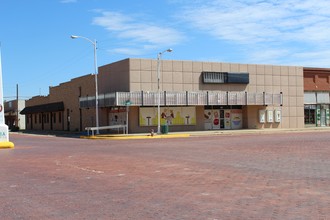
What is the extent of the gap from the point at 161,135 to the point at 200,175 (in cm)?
2699

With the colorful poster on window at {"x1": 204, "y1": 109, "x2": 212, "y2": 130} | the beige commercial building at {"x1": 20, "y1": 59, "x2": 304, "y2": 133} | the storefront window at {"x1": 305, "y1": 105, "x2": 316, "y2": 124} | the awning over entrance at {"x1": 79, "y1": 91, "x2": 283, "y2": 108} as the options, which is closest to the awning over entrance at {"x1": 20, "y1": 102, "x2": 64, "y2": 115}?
the beige commercial building at {"x1": 20, "y1": 59, "x2": 304, "y2": 133}

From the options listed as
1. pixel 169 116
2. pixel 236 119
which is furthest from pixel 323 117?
pixel 169 116

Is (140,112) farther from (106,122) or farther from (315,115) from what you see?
(315,115)

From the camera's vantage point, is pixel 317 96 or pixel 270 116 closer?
pixel 270 116

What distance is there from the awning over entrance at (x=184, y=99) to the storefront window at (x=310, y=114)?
6.99m

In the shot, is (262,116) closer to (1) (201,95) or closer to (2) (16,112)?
(1) (201,95)

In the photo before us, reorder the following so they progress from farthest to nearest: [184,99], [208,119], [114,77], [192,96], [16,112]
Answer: [16,112], [208,119], [114,77], [192,96], [184,99]

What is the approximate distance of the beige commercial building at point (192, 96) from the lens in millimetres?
44188

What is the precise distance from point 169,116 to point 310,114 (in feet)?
68.8

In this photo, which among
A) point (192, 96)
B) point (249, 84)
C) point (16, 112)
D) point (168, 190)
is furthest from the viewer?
point (16, 112)

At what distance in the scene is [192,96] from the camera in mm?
45469

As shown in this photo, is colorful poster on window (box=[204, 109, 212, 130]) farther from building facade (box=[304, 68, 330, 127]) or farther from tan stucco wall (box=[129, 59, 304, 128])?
building facade (box=[304, 68, 330, 127])

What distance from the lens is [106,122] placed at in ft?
159

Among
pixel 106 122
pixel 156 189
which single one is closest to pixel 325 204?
pixel 156 189
